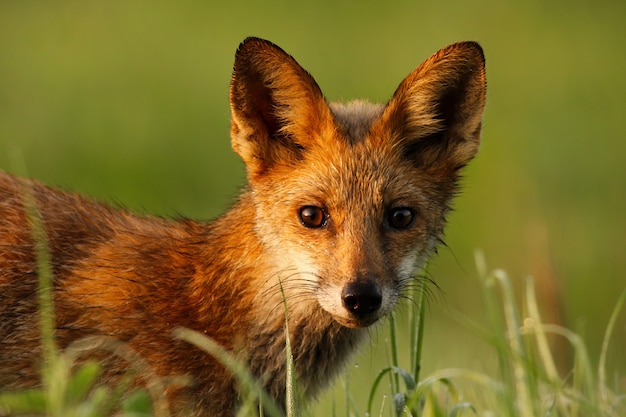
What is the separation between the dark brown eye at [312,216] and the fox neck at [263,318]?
27cm

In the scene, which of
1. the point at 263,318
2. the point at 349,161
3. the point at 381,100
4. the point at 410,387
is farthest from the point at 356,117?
the point at 381,100

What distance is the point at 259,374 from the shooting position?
5.84m

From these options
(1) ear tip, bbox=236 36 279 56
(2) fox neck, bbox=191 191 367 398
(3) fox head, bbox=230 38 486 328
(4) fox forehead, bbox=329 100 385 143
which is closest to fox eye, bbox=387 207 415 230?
(3) fox head, bbox=230 38 486 328

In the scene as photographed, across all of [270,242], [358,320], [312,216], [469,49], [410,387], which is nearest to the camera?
[410,387]

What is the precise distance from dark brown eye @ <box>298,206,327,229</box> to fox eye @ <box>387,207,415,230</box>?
1.14ft

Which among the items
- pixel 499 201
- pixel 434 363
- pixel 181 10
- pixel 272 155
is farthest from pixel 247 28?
pixel 272 155

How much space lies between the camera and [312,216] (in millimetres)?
5801

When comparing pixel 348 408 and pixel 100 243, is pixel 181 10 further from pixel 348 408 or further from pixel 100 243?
pixel 348 408

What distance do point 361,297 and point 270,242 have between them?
2.73 ft

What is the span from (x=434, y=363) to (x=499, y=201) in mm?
6018

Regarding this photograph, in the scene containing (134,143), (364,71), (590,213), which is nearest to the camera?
(590,213)

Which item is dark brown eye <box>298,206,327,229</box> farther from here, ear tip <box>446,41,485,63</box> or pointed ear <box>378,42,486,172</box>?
ear tip <box>446,41,485,63</box>

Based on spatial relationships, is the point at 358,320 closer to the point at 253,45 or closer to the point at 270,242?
the point at 270,242

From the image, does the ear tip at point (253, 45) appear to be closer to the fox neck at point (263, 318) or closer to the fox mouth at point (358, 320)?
the fox neck at point (263, 318)
